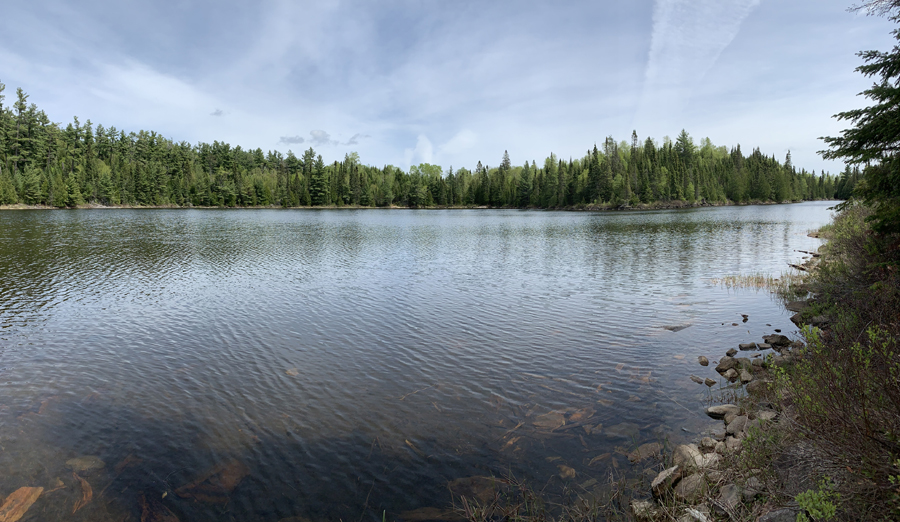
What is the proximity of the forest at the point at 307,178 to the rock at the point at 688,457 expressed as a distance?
5233 inches

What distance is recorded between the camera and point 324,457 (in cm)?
830

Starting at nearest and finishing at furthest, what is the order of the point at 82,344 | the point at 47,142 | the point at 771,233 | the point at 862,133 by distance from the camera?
the point at 862,133 → the point at 82,344 → the point at 771,233 → the point at 47,142

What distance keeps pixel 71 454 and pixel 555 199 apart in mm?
151254

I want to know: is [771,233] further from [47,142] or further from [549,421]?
[47,142]

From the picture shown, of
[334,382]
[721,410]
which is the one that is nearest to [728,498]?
[721,410]

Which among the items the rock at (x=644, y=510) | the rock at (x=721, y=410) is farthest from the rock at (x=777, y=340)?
the rock at (x=644, y=510)

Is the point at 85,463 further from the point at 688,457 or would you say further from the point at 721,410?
the point at 721,410

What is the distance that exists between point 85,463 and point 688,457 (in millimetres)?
10618

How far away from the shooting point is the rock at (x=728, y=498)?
18.7ft

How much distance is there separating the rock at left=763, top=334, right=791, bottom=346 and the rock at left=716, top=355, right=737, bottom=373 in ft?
7.49

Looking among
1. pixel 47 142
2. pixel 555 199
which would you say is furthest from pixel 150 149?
pixel 555 199

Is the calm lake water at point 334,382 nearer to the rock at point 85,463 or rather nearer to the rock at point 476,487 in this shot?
the rock at point 85,463

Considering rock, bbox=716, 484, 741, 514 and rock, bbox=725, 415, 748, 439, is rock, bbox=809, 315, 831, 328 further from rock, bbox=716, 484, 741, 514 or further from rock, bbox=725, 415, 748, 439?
rock, bbox=716, 484, 741, 514

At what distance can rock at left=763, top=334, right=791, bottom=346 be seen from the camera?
13.3 meters
